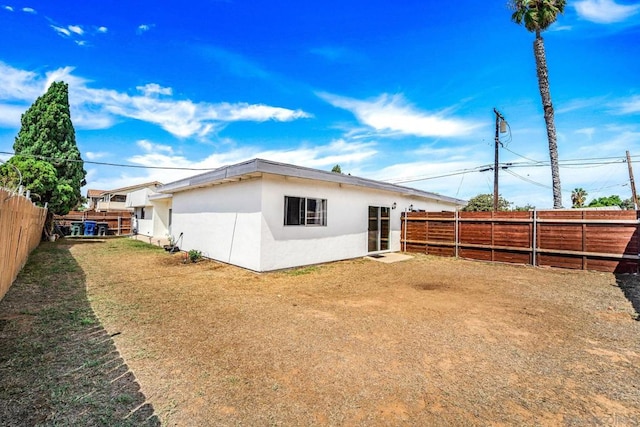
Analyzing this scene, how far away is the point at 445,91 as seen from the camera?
41.8ft

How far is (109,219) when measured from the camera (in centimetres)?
2116

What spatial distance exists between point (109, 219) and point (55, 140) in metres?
7.63

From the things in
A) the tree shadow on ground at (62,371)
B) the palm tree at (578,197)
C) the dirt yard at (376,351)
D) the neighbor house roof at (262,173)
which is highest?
the palm tree at (578,197)

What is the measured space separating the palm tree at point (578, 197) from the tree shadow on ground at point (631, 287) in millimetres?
29814

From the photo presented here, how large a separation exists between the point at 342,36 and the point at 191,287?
974 cm

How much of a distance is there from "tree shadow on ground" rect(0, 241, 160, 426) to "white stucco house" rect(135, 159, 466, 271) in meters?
4.02

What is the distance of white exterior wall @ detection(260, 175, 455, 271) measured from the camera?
299 inches

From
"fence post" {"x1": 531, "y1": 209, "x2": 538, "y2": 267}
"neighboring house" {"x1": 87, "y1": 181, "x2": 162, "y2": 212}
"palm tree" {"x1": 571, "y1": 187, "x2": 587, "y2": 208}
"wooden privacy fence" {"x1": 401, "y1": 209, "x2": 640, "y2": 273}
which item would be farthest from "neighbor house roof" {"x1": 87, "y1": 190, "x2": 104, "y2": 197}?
"palm tree" {"x1": 571, "y1": 187, "x2": 587, "y2": 208}

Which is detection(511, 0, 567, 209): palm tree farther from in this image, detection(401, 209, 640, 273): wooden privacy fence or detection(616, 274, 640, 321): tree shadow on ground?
detection(616, 274, 640, 321): tree shadow on ground

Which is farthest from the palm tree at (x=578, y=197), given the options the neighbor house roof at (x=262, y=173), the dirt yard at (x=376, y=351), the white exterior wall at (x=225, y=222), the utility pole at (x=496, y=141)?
the white exterior wall at (x=225, y=222)

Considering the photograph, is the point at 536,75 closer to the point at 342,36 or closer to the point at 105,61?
the point at 342,36

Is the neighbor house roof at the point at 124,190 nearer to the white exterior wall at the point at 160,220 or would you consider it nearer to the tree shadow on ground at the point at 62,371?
the white exterior wall at the point at 160,220

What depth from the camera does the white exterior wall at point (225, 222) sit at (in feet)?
25.2

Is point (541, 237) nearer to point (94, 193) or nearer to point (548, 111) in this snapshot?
point (548, 111)
